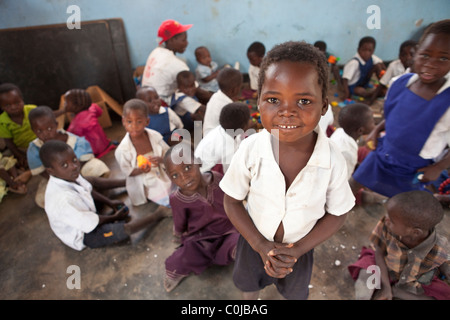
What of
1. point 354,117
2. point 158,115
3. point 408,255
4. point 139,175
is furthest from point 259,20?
point 408,255

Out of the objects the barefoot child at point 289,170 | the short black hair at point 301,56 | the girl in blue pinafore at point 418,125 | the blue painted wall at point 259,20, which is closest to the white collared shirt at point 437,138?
the girl in blue pinafore at point 418,125

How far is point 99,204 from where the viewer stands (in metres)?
2.60

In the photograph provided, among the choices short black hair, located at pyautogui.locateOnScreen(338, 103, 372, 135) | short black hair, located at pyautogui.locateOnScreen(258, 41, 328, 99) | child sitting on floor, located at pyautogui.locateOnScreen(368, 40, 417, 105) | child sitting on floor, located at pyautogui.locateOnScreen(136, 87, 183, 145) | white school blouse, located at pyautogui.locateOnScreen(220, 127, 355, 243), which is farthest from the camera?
child sitting on floor, located at pyautogui.locateOnScreen(368, 40, 417, 105)

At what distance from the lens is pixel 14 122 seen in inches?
117

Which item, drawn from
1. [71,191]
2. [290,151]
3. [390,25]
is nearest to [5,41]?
[71,191]

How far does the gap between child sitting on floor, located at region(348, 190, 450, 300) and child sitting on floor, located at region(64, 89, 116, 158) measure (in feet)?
9.27

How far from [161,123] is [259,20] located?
7.76 ft

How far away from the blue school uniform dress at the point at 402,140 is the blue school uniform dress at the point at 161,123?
1.95 meters

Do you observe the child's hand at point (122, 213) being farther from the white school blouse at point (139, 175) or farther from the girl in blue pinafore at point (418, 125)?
→ the girl in blue pinafore at point (418, 125)

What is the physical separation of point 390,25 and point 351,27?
2.04 ft

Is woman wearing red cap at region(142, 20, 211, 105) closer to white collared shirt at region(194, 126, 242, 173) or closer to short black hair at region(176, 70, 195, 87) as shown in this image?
short black hair at region(176, 70, 195, 87)

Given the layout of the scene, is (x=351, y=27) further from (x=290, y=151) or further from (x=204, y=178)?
(x=290, y=151)

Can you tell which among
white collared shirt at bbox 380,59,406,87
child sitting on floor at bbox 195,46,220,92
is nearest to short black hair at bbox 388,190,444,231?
white collared shirt at bbox 380,59,406,87

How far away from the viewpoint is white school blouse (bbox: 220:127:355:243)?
3.47 ft
